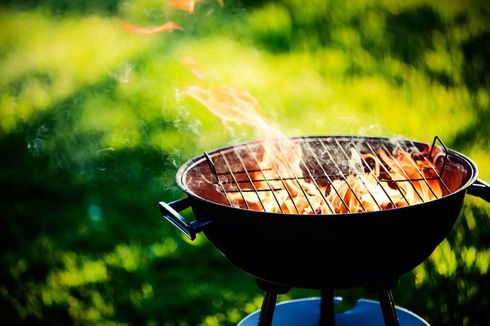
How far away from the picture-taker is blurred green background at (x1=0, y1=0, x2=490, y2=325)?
2.71 meters

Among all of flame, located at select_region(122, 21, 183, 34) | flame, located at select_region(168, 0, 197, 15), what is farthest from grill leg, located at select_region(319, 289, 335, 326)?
flame, located at select_region(168, 0, 197, 15)

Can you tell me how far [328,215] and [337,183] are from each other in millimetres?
579

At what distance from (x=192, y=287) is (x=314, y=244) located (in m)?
1.50

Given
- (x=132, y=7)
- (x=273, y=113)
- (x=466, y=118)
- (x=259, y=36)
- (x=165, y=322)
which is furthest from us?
(x=132, y=7)

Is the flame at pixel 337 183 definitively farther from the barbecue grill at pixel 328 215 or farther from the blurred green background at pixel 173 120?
the blurred green background at pixel 173 120

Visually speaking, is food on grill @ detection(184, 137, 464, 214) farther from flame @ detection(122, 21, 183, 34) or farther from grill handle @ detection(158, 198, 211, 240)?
flame @ detection(122, 21, 183, 34)

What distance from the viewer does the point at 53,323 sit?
2.71m

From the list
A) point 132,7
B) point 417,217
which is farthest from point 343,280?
point 132,7

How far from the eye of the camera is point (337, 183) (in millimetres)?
1877

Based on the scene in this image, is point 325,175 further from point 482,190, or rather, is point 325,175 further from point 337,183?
point 482,190

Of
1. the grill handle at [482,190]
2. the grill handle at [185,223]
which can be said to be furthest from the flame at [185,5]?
the grill handle at [482,190]

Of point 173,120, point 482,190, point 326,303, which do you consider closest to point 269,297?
point 326,303

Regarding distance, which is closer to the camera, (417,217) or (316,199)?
(417,217)

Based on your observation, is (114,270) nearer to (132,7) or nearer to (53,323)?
(53,323)
